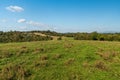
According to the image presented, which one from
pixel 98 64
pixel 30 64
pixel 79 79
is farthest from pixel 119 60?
pixel 30 64

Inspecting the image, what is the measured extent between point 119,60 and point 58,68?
5836 millimetres

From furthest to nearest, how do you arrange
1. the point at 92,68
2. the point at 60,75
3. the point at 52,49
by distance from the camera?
the point at 52,49, the point at 92,68, the point at 60,75

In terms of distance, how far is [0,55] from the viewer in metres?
16.0

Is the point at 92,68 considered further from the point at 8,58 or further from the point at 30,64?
the point at 8,58

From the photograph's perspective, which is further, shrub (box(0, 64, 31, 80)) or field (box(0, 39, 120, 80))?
field (box(0, 39, 120, 80))

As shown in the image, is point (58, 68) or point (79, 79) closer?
point (79, 79)

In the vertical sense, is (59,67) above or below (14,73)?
above

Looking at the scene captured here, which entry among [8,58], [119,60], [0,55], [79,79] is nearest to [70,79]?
[79,79]

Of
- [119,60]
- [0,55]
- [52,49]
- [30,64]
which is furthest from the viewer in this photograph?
[52,49]

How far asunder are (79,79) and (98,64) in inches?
124

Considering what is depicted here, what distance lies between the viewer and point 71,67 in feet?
43.1

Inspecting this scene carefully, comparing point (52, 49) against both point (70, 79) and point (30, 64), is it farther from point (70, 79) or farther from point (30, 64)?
point (70, 79)

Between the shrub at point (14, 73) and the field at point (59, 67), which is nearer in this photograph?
the shrub at point (14, 73)

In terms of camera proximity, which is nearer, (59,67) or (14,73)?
(14,73)
